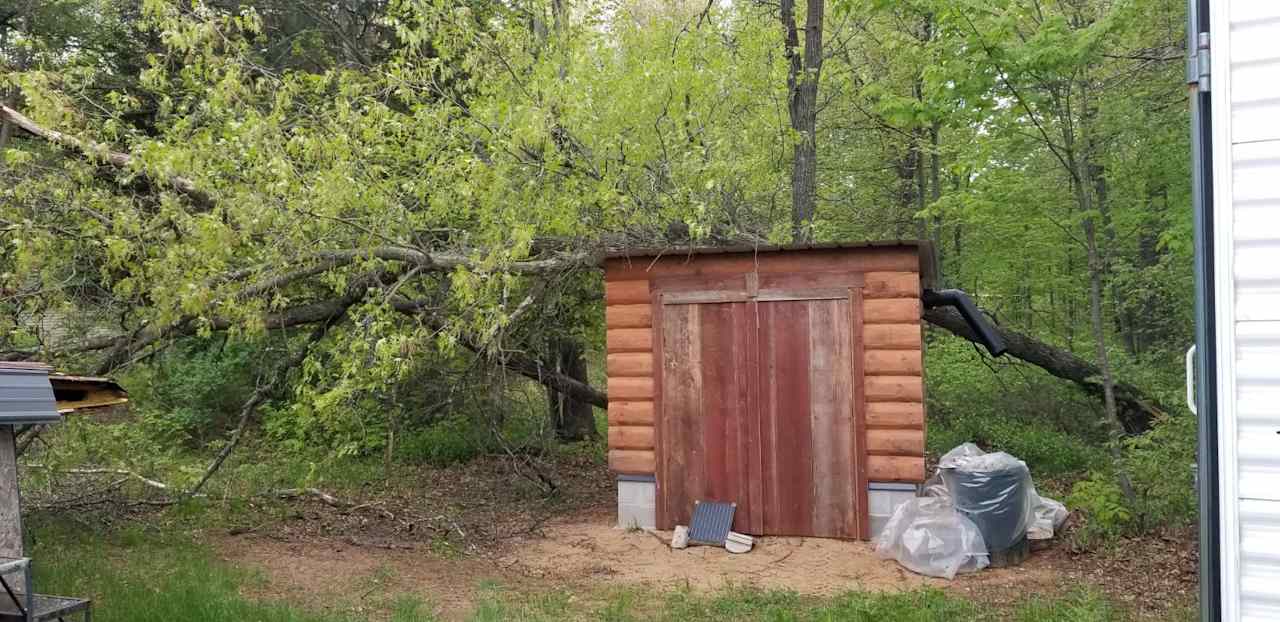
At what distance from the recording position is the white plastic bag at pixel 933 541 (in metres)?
6.68

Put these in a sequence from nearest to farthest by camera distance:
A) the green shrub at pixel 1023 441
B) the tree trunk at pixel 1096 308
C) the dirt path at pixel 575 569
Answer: the dirt path at pixel 575 569 → the tree trunk at pixel 1096 308 → the green shrub at pixel 1023 441

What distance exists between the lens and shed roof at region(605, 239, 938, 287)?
23.9ft

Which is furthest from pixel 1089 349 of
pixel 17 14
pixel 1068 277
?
pixel 17 14

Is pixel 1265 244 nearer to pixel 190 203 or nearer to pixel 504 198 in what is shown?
pixel 504 198

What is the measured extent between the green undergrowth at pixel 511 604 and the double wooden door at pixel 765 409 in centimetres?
141

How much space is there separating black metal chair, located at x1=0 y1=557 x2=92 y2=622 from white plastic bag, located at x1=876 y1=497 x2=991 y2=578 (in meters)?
5.07

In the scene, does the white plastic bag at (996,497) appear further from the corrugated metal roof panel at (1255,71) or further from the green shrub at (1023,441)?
the corrugated metal roof panel at (1255,71)

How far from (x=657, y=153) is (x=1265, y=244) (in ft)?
21.0

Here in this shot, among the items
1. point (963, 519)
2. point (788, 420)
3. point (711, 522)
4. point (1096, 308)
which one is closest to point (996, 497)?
point (963, 519)

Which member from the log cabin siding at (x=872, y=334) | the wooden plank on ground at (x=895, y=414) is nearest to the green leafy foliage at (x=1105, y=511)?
the log cabin siding at (x=872, y=334)

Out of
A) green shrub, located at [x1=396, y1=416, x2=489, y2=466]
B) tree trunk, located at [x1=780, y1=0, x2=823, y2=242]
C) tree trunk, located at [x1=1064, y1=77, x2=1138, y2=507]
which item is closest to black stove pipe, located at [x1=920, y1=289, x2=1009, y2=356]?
tree trunk, located at [x1=1064, y1=77, x2=1138, y2=507]

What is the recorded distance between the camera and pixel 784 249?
24.9 feet

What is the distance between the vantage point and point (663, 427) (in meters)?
8.06

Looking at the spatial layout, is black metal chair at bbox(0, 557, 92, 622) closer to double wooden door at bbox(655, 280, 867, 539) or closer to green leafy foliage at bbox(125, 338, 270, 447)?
double wooden door at bbox(655, 280, 867, 539)
